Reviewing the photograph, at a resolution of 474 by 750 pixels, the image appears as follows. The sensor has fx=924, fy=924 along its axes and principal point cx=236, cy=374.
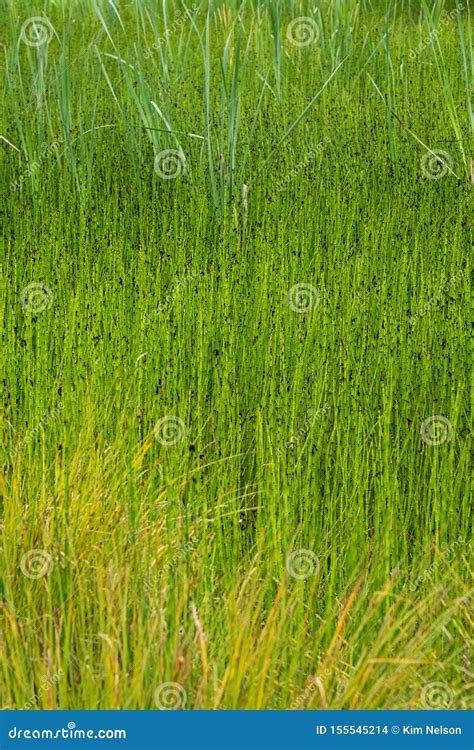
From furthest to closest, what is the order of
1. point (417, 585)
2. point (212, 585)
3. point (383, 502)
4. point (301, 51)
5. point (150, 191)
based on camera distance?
point (301, 51) → point (150, 191) → point (383, 502) → point (417, 585) → point (212, 585)

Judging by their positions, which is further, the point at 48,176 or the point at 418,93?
the point at 418,93

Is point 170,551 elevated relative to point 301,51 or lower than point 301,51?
lower

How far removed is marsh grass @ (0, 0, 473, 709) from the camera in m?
1.73

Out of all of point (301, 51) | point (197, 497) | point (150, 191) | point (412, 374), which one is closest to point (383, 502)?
point (197, 497)

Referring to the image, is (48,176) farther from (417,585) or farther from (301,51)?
(417,585)

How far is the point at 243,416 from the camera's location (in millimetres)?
2721

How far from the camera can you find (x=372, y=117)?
4898 millimetres

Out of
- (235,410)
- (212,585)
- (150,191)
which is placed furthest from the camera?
(150,191)

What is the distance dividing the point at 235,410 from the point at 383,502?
57 cm

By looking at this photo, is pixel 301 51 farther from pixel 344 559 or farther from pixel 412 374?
pixel 344 559

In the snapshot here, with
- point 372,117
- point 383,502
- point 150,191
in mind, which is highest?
point 372,117

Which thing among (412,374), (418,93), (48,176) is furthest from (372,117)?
(412,374)

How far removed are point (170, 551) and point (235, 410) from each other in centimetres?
76

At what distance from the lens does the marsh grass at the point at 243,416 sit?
1.73m
